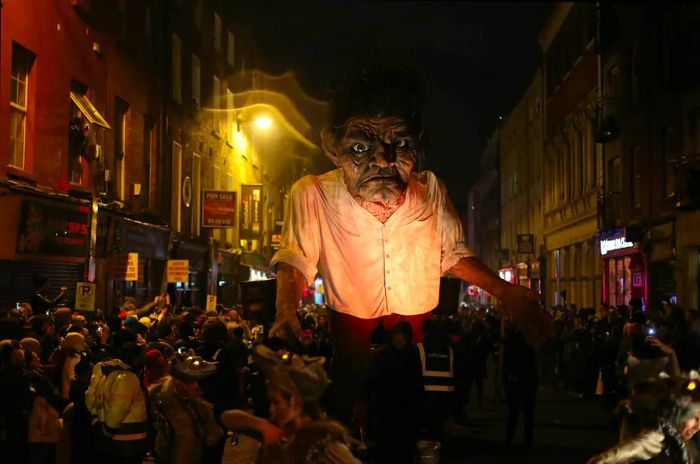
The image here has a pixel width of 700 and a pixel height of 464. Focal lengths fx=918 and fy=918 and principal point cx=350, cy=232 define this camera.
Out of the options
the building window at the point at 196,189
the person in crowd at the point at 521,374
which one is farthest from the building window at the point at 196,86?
the person in crowd at the point at 521,374

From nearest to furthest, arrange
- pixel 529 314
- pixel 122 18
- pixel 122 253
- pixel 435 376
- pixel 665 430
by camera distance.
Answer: pixel 529 314 → pixel 665 430 → pixel 435 376 → pixel 122 253 → pixel 122 18

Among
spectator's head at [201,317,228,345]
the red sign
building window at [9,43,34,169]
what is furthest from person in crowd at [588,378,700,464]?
the red sign

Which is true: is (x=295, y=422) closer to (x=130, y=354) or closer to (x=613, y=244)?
(x=130, y=354)

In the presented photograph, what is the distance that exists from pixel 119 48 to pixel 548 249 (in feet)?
81.3

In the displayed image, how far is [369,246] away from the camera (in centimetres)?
585

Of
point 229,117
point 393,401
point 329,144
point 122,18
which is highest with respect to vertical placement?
point 229,117

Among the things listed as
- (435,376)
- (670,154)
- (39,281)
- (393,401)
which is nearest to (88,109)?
(39,281)

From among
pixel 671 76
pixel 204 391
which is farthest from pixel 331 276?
pixel 671 76

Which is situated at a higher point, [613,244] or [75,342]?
[613,244]

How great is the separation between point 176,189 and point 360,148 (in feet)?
77.1

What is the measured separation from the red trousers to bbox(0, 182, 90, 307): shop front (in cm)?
1102

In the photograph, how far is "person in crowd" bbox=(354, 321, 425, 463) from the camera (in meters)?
6.02

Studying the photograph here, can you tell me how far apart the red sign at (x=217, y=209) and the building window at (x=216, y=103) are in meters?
5.30

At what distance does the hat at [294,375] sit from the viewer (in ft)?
14.9
